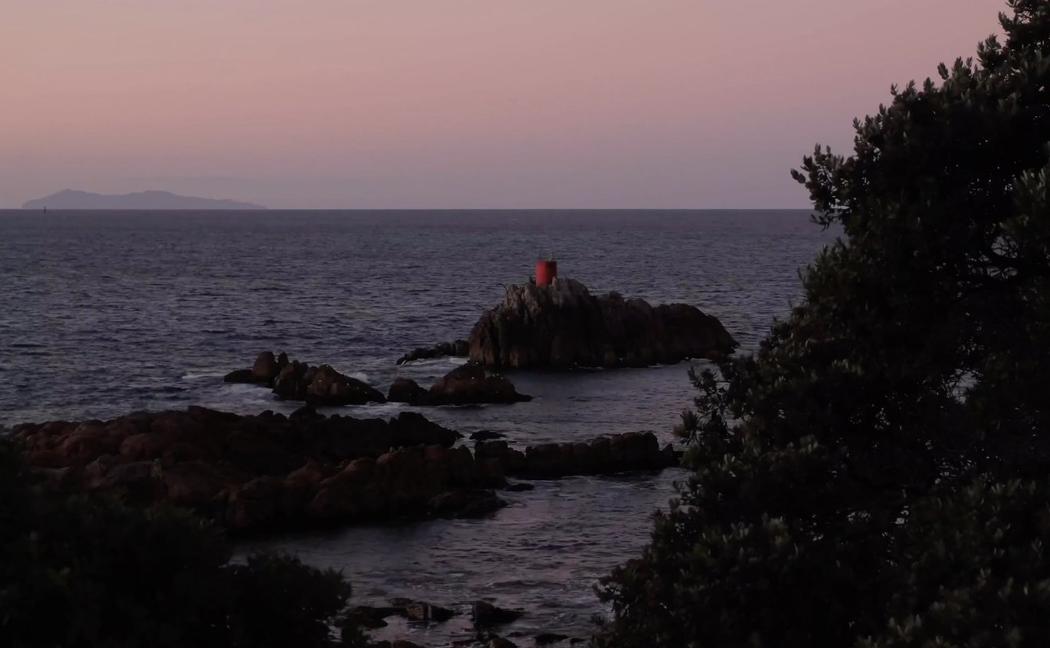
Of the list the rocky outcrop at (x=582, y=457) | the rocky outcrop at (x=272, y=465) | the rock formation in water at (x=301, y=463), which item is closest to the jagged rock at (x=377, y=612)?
the rock formation in water at (x=301, y=463)

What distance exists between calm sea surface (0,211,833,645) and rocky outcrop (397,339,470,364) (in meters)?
1.34

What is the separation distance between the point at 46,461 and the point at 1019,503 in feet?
102

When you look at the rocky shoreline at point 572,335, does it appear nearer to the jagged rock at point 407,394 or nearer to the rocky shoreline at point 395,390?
the rocky shoreline at point 395,390

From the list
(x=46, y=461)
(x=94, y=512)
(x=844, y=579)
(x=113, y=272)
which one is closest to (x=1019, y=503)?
(x=844, y=579)

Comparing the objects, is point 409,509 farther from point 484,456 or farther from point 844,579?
point 844,579

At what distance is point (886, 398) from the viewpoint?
42.1 feet

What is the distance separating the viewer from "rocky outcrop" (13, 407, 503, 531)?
31.0m

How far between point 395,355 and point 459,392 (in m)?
17.1

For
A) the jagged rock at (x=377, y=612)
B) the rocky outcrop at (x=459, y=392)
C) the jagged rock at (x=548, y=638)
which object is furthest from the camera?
the rocky outcrop at (x=459, y=392)

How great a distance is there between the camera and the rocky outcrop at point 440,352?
213 feet

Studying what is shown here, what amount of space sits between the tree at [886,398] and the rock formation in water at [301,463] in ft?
62.0

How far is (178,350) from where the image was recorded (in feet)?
226

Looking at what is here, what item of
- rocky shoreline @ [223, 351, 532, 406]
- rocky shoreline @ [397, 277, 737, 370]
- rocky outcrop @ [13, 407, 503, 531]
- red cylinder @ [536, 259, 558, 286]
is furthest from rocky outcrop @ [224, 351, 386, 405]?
red cylinder @ [536, 259, 558, 286]

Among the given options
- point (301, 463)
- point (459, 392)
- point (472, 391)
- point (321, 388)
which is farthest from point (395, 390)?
point (301, 463)
